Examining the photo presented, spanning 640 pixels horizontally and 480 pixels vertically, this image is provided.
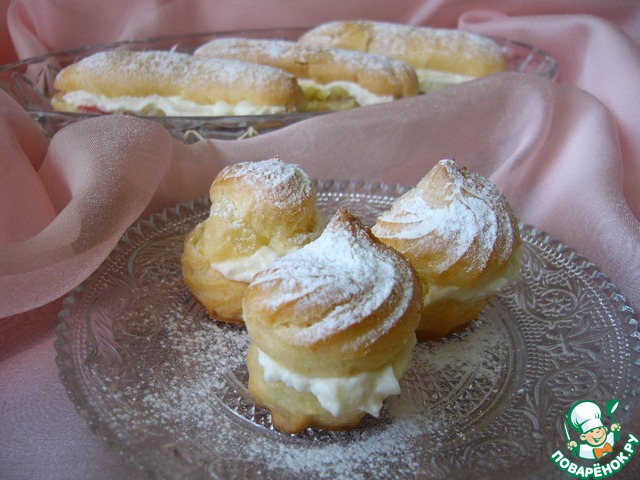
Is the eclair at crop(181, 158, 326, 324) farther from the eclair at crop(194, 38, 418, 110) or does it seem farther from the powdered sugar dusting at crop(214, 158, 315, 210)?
the eclair at crop(194, 38, 418, 110)

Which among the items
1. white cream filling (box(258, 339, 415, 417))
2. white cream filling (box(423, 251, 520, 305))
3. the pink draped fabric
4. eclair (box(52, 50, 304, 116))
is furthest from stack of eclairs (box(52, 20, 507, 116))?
white cream filling (box(258, 339, 415, 417))

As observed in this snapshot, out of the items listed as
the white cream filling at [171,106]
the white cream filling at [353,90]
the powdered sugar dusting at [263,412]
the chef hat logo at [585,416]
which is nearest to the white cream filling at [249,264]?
the powdered sugar dusting at [263,412]

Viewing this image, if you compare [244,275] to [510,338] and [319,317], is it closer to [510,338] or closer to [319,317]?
[319,317]

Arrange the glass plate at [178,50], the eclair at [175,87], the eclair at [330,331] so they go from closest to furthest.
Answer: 1. the eclair at [330,331]
2. the glass plate at [178,50]
3. the eclair at [175,87]

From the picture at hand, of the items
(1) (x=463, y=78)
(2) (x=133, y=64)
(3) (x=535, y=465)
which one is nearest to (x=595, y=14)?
(1) (x=463, y=78)

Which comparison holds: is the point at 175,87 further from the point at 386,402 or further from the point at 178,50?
the point at 386,402

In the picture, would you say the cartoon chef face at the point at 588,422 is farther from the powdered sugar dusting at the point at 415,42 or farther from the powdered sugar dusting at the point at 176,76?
the powdered sugar dusting at the point at 415,42

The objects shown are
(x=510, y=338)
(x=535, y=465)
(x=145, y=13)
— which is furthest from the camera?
(x=145, y=13)
